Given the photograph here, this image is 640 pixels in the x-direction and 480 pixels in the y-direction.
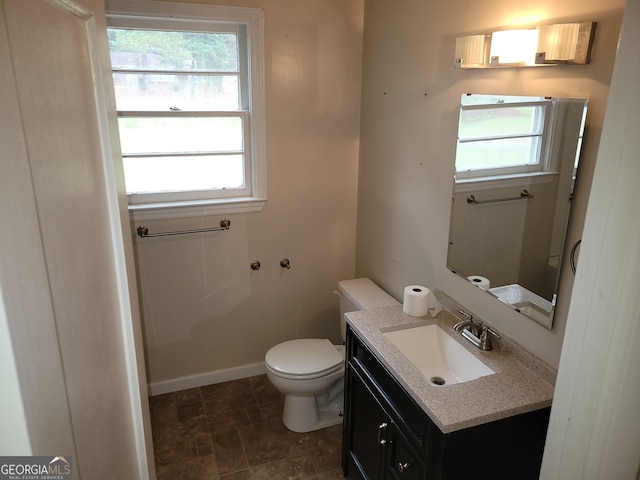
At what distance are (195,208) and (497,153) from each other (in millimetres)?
1665

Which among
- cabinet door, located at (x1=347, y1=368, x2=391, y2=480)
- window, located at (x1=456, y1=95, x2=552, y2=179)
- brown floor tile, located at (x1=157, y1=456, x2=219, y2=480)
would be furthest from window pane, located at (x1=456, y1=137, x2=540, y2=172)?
brown floor tile, located at (x1=157, y1=456, x2=219, y2=480)

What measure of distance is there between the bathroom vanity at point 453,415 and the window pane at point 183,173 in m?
1.31

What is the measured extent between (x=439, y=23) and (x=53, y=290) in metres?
2.02

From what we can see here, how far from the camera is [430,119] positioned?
2334 mm

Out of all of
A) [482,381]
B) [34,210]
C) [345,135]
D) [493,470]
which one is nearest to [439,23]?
[345,135]

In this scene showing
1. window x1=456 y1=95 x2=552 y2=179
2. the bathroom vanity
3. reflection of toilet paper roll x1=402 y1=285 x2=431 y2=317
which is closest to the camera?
the bathroom vanity

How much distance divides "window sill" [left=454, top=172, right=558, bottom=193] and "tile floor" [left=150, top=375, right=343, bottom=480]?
1557 mm

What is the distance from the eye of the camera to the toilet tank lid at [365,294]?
272 cm

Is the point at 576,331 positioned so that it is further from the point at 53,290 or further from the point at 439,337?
the point at 439,337

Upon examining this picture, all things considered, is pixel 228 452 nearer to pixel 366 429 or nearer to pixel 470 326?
pixel 366 429

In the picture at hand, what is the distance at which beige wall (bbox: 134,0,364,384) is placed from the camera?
9.23ft

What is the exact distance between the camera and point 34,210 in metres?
0.64

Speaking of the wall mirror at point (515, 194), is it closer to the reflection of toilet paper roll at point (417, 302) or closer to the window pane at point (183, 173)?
the reflection of toilet paper roll at point (417, 302)

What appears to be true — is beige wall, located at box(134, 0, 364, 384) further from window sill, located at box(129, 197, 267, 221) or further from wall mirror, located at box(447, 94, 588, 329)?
wall mirror, located at box(447, 94, 588, 329)
